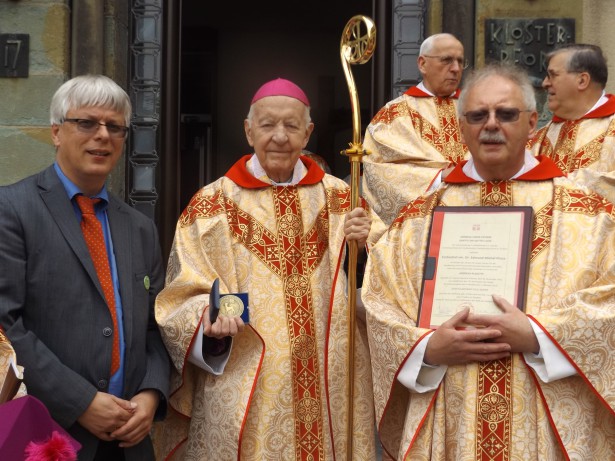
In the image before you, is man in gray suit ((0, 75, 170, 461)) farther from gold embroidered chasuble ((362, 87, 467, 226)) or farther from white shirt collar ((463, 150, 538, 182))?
gold embroidered chasuble ((362, 87, 467, 226))

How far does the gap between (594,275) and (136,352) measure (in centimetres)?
150

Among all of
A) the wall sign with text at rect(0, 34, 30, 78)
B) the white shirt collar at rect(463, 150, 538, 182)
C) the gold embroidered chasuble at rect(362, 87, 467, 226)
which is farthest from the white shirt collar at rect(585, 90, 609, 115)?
the wall sign with text at rect(0, 34, 30, 78)

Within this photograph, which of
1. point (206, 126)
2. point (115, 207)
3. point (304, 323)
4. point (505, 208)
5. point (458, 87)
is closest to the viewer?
point (505, 208)

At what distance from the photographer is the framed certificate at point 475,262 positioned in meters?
3.09

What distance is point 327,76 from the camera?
10484 mm

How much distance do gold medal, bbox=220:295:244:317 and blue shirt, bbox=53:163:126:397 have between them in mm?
345

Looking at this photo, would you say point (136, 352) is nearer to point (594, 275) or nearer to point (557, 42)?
point (594, 275)

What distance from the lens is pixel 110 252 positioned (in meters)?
3.31

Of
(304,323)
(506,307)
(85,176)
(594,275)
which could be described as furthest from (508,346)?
(85,176)

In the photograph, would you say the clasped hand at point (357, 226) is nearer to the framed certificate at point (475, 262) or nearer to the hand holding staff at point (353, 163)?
the hand holding staff at point (353, 163)

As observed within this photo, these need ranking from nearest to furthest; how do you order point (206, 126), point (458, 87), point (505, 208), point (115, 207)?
point (505, 208) → point (115, 207) → point (458, 87) → point (206, 126)

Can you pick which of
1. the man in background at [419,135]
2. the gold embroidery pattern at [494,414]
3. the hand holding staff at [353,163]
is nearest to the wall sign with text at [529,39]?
the man in background at [419,135]

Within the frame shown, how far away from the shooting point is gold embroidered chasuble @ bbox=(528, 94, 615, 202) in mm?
4570

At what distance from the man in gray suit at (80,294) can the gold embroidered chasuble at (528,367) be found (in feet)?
2.61
